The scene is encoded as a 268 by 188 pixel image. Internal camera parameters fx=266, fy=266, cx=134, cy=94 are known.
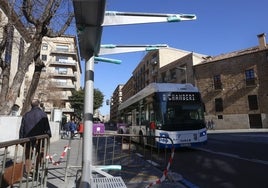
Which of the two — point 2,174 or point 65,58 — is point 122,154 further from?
point 65,58

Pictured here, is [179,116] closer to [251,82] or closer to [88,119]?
[88,119]

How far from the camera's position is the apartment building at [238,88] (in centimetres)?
3528

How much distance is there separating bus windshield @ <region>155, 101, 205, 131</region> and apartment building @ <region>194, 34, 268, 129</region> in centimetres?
2626

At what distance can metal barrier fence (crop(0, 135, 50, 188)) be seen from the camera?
343cm

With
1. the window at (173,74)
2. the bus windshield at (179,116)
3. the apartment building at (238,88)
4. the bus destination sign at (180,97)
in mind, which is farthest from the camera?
the window at (173,74)

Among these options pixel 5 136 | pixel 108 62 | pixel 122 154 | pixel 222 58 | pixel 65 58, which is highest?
pixel 65 58

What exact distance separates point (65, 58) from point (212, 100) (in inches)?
1398

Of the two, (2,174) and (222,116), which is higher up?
(222,116)

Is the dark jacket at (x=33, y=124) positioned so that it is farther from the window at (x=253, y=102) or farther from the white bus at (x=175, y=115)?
the window at (x=253, y=102)

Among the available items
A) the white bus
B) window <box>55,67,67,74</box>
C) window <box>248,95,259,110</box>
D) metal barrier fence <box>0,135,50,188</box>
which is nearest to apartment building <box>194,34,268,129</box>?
window <box>248,95,259,110</box>

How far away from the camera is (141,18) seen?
4.05 meters

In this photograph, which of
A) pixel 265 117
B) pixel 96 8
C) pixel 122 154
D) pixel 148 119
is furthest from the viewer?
pixel 265 117

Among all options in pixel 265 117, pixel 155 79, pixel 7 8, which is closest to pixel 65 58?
pixel 155 79

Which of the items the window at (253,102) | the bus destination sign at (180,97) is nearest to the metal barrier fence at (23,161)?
the bus destination sign at (180,97)
